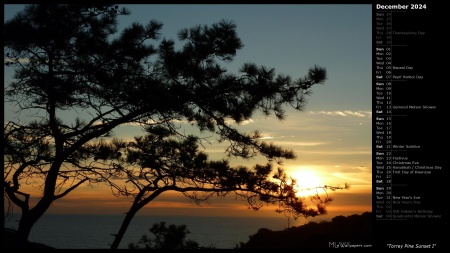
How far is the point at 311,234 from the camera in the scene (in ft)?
26.1

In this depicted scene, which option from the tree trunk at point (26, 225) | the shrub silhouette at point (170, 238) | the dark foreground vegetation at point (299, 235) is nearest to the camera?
the tree trunk at point (26, 225)

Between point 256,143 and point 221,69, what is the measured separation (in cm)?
106

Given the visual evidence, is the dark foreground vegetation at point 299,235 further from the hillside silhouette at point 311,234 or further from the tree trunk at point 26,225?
the tree trunk at point 26,225

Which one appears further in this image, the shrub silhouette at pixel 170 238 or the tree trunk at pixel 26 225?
the shrub silhouette at pixel 170 238

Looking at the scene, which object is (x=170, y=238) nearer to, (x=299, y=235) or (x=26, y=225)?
(x=299, y=235)

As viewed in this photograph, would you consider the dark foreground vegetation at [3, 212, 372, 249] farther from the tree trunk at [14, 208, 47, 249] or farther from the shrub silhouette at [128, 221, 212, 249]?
the tree trunk at [14, 208, 47, 249]

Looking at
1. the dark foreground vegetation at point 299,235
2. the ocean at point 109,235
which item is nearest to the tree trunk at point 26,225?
the dark foreground vegetation at point 299,235

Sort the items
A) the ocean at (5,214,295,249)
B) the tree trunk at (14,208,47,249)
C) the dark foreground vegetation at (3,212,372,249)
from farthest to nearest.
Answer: the ocean at (5,214,295,249) < the dark foreground vegetation at (3,212,372,249) < the tree trunk at (14,208,47,249)

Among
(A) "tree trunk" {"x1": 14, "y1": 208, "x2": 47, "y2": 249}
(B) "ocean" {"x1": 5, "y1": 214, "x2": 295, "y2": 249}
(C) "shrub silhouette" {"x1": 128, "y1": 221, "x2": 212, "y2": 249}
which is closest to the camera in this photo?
(A) "tree trunk" {"x1": 14, "y1": 208, "x2": 47, "y2": 249}

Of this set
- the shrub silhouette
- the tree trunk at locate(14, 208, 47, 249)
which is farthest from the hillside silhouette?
the tree trunk at locate(14, 208, 47, 249)

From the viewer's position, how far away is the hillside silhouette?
7.42 meters

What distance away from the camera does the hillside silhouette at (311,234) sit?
7.42 meters
